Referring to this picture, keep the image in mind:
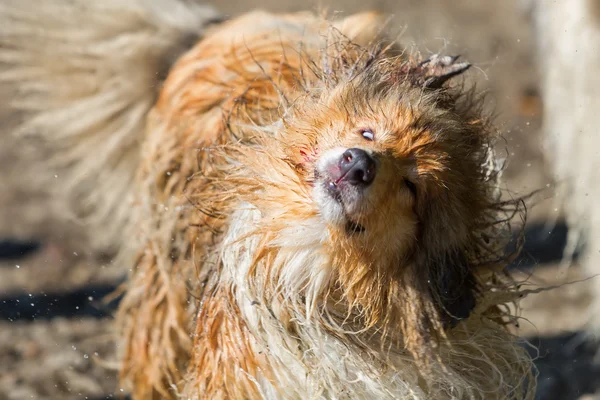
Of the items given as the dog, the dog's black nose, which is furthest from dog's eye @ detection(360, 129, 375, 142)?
the dog

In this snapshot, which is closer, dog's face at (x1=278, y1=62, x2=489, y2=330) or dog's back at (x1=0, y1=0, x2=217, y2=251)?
dog's face at (x1=278, y1=62, x2=489, y2=330)

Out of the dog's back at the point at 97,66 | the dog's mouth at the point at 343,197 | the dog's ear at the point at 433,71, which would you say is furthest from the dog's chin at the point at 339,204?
the dog's back at the point at 97,66

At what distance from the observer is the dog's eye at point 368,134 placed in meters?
2.37

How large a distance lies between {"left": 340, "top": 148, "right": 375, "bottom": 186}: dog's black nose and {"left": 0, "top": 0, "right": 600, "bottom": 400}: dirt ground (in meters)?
2.00

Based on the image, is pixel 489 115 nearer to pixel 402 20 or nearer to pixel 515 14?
pixel 402 20

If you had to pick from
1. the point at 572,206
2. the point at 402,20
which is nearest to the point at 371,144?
the point at 572,206

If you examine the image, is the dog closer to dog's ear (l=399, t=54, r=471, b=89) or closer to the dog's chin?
dog's ear (l=399, t=54, r=471, b=89)

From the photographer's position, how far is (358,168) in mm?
2215

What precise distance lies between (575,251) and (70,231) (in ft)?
11.4

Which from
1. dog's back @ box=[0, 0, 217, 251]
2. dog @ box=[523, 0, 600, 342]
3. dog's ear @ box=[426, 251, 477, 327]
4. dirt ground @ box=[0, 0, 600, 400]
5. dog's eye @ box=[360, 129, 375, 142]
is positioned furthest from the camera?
dog @ box=[523, 0, 600, 342]

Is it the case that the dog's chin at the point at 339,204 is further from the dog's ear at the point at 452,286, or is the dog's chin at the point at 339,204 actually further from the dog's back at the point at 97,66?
the dog's back at the point at 97,66

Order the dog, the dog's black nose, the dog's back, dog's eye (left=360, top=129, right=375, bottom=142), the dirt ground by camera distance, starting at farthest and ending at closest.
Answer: the dog
the dirt ground
the dog's back
dog's eye (left=360, top=129, right=375, bottom=142)
the dog's black nose

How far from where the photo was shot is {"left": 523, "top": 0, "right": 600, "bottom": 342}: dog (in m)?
4.83

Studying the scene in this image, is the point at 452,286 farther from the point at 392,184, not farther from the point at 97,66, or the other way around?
the point at 97,66
